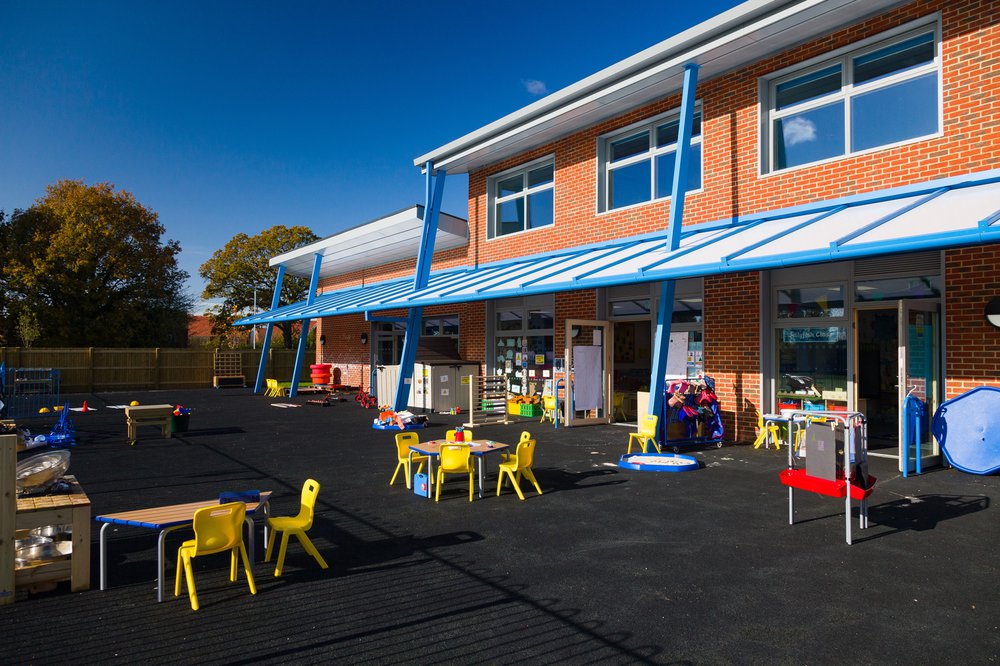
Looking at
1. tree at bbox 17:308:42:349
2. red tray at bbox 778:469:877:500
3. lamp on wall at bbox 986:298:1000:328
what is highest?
tree at bbox 17:308:42:349

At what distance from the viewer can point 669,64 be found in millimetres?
10359

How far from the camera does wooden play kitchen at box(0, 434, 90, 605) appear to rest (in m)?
4.30

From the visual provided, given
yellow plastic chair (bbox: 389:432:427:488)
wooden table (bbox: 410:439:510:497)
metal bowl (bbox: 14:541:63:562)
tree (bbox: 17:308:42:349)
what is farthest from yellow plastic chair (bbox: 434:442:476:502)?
tree (bbox: 17:308:42:349)

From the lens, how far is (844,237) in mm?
7176

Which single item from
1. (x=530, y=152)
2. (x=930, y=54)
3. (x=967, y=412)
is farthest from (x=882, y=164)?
(x=530, y=152)

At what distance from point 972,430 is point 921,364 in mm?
971

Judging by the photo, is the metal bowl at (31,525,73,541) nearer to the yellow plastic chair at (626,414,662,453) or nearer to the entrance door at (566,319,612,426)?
the yellow plastic chair at (626,414,662,453)

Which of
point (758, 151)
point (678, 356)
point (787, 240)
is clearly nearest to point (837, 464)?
point (787, 240)

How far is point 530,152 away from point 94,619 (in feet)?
42.8

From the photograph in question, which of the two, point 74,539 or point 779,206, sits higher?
point 779,206

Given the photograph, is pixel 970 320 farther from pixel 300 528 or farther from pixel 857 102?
pixel 300 528

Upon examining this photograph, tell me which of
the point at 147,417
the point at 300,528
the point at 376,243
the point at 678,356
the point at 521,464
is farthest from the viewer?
the point at 376,243

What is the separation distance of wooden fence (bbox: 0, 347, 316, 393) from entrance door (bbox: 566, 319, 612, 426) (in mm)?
19413

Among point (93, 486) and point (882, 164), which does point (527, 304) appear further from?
point (93, 486)
